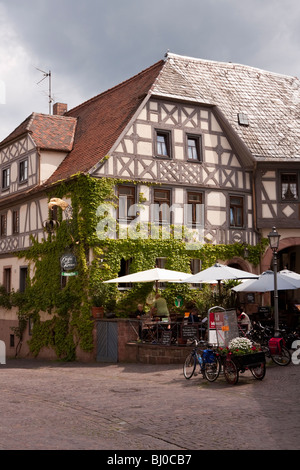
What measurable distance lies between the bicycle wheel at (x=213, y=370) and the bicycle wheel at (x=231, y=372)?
0.42 m

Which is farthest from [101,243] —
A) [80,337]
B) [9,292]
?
[9,292]

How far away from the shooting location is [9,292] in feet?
102

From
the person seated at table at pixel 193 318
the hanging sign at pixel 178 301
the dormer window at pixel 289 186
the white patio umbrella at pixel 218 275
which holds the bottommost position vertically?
the person seated at table at pixel 193 318

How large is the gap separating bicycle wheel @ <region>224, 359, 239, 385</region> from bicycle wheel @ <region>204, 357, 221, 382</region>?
0.42m

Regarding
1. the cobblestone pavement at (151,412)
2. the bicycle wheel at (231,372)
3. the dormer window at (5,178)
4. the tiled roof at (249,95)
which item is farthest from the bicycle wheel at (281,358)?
the dormer window at (5,178)

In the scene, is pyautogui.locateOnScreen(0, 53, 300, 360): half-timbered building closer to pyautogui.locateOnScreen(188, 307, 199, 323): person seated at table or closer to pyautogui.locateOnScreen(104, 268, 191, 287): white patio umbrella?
pyautogui.locateOnScreen(104, 268, 191, 287): white patio umbrella

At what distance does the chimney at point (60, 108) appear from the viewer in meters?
35.4

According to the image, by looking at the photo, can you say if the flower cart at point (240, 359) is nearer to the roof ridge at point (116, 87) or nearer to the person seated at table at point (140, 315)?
the person seated at table at point (140, 315)

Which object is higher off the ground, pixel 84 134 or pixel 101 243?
pixel 84 134

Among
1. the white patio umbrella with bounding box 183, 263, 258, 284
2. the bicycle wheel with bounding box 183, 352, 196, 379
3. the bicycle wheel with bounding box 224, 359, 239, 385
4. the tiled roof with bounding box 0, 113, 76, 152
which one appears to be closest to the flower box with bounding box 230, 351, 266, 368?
the bicycle wheel with bounding box 224, 359, 239, 385

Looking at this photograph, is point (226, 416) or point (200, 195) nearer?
point (226, 416)
